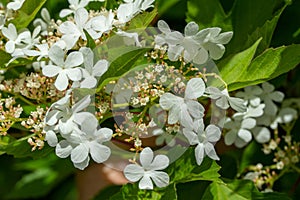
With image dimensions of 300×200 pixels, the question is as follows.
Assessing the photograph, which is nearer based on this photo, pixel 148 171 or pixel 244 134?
pixel 148 171

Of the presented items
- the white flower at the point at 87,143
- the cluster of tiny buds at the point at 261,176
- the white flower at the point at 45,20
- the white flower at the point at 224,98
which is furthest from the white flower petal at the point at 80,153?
the cluster of tiny buds at the point at 261,176

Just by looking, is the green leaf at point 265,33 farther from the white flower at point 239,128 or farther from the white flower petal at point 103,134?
the white flower petal at point 103,134

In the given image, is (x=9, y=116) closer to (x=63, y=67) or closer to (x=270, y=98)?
(x=63, y=67)

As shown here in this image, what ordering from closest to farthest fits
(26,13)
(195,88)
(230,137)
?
(195,88) → (26,13) → (230,137)

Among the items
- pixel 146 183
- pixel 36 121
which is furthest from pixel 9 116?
pixel 146 183

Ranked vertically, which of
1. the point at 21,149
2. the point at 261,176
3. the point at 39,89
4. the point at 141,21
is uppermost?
the point at 141,21

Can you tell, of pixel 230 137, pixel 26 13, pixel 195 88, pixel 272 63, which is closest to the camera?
pixel 195 88
